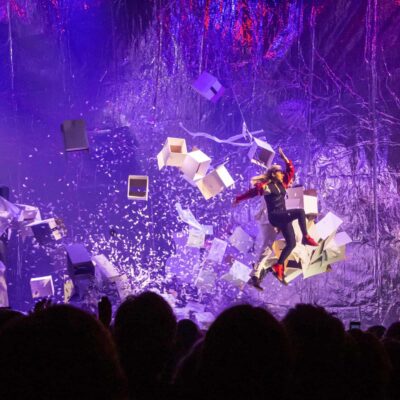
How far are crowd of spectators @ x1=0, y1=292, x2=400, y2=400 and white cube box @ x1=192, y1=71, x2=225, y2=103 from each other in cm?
338

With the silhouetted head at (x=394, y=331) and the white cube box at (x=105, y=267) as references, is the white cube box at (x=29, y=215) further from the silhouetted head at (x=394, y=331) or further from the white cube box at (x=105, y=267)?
the silhouetted head at (x=394, y=331)

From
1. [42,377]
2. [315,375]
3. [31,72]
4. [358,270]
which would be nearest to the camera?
[42,377]

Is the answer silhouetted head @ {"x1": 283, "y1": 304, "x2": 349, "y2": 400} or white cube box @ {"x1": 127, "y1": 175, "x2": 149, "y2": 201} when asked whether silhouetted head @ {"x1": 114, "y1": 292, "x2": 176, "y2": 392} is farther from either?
white cube box @ {"x1": 127, "y1": 175, "x2": 149, "y2": 201}

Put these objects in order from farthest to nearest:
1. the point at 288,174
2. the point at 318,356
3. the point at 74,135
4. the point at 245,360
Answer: the point at 74,135, the point at 288,174, the point at 318,356, the point at 245,360

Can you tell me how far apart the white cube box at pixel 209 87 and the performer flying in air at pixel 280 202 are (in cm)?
81

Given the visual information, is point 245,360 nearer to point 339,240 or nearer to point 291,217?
point 291,217

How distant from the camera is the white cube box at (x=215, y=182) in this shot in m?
4.67

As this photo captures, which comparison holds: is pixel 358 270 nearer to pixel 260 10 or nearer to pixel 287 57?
pixel 287 57

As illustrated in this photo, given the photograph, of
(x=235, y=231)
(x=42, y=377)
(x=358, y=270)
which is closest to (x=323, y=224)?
(x=358, y=270)

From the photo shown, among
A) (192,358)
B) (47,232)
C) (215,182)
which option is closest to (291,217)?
(215,182)

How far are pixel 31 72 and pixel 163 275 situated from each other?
236 centimetres

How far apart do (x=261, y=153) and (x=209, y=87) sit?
2.55 ft

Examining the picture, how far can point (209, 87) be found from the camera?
185 inches

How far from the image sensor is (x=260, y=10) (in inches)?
184
